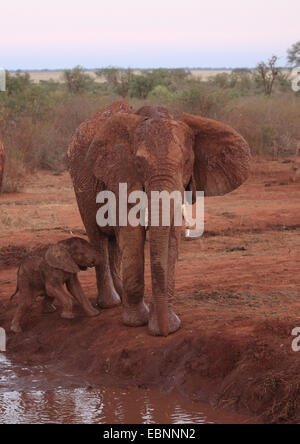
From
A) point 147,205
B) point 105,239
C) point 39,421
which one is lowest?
point 39,421

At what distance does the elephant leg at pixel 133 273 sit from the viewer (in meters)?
5.71

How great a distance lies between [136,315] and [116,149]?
1.42 m

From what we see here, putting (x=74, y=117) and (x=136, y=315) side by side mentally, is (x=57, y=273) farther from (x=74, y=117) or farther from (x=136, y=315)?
(x=74, y=117)

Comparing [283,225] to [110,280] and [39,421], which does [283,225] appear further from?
[39,421]

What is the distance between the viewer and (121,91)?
30.7 metres

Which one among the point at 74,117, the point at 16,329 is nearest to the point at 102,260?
the point at 16,329

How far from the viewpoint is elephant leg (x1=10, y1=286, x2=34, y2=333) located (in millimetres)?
6582

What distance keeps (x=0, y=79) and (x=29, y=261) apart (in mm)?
11420

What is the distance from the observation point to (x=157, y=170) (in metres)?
5.19

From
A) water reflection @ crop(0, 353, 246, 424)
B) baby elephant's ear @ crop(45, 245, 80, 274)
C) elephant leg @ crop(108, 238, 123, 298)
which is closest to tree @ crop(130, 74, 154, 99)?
elephant leg @ crop(108, 238, 123, 298)

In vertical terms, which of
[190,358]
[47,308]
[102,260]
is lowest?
[47,308]

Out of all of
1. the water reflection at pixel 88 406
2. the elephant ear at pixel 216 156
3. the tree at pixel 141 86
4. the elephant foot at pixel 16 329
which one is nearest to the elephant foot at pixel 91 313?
the elephant foot at pixel 16 329
